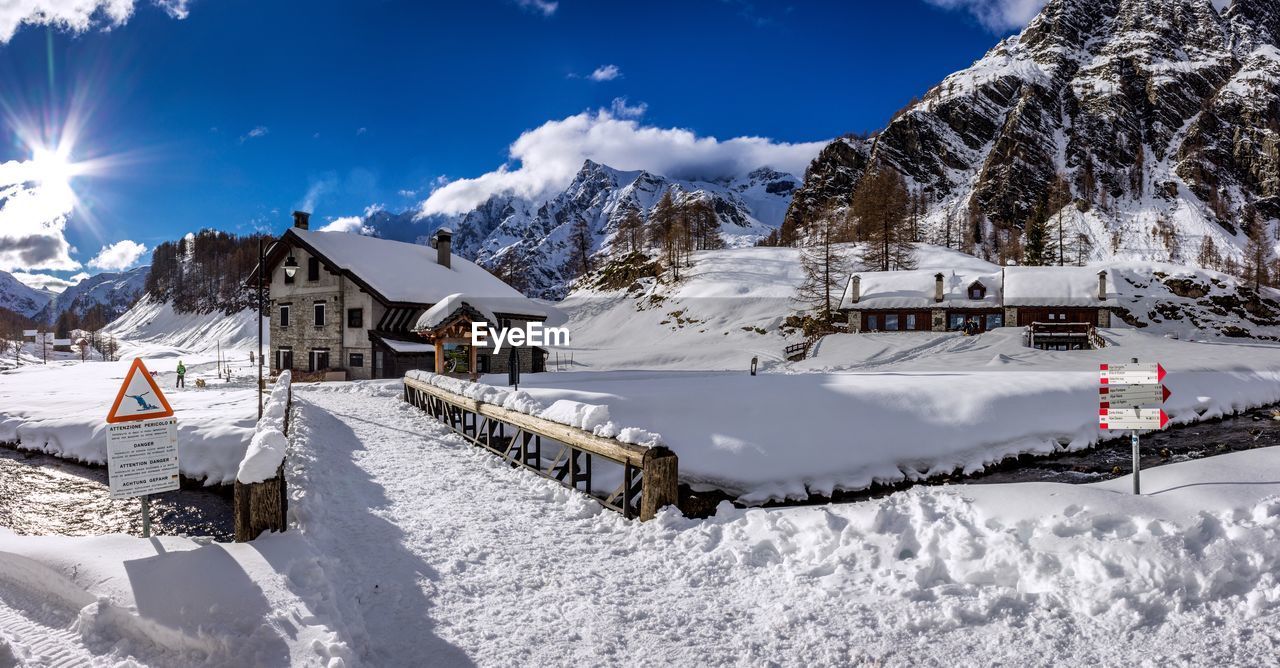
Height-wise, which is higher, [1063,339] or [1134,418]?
[1063,339]

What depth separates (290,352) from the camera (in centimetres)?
3525

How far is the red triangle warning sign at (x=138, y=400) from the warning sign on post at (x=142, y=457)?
0.23 ft

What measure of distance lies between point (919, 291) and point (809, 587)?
44866 millimetres

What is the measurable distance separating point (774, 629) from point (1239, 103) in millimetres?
185975

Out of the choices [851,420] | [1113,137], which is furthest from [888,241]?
[1113,137]

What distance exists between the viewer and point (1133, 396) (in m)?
7.77

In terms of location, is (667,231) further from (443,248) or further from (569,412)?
(569,412)

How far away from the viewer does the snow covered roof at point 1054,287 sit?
4278 cm

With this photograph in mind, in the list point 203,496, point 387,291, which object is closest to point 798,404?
point 203,496

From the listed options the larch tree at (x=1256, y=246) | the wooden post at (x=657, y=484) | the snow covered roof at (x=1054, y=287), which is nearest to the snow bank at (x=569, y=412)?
the wooden post at (x=657, y=484)

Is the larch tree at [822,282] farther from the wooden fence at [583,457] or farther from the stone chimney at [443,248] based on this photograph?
the wooden fence at [583,457]

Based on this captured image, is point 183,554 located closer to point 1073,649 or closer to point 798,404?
point 1073,649

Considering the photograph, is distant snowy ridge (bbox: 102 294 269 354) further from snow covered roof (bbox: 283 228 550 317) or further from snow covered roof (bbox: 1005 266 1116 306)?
snow covered roof (bbox: 1005 266 1116 306)

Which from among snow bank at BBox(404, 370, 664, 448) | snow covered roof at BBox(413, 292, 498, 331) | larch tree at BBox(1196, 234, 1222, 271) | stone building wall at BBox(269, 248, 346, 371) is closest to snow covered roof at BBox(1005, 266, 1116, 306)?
snow covered roof at BBox(413, 292, 498, 331)
